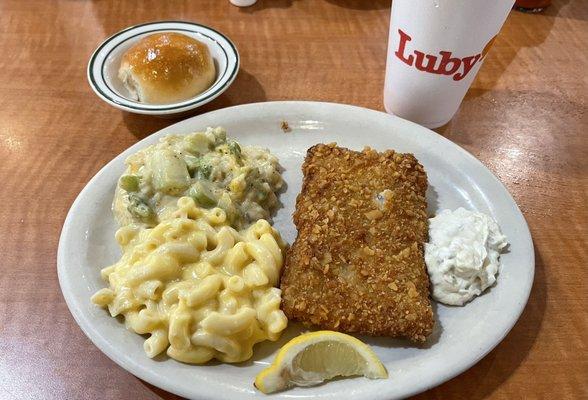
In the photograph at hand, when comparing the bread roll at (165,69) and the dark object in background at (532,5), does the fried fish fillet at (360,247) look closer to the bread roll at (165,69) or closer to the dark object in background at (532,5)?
the bread roll at (165,69)

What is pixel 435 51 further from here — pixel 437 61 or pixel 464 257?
pixel 464 257

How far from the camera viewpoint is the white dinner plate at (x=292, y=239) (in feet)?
4.82

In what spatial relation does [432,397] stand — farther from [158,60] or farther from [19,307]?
[158,60]

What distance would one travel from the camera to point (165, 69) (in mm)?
2309

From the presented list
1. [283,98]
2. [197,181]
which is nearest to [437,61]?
[283,98]

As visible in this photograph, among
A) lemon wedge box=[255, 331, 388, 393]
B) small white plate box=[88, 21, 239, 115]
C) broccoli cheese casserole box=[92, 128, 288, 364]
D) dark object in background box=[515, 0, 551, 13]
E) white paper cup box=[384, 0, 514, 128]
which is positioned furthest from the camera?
dark object in background box=[515, 0, 551, 13]

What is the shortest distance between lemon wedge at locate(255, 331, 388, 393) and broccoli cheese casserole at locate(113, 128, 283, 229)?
63 centimetres

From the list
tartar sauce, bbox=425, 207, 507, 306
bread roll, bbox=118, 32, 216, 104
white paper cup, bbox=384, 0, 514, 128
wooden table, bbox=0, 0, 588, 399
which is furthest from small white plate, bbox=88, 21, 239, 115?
tartar sauce, bbox=425, 207, 507, 306

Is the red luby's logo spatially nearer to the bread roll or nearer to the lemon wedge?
the bread roll

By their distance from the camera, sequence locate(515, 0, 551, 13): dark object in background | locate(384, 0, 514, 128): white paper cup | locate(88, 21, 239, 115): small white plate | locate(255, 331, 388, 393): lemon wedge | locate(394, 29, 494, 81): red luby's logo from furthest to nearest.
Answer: locate(515, 0, 551, 13): dark object in background, locate(88, 21, 239, 115): small white plate, locate(394, 29, 494, 81): red luby's logo, locate(384, 0, 514, 128): white paper cup, locate(255, 331, 388, 393): lemon wedge

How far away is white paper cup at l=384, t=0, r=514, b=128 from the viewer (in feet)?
6.01

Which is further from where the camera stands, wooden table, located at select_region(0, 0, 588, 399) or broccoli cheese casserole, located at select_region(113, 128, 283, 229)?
broccoli cheese casserole, located at select_region(113, 128, 283, 229)

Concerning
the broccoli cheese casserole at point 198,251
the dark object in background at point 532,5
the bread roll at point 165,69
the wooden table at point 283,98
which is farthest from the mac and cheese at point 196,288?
the dark object in background at point 532,5

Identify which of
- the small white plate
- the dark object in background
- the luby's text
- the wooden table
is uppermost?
the luby's text
